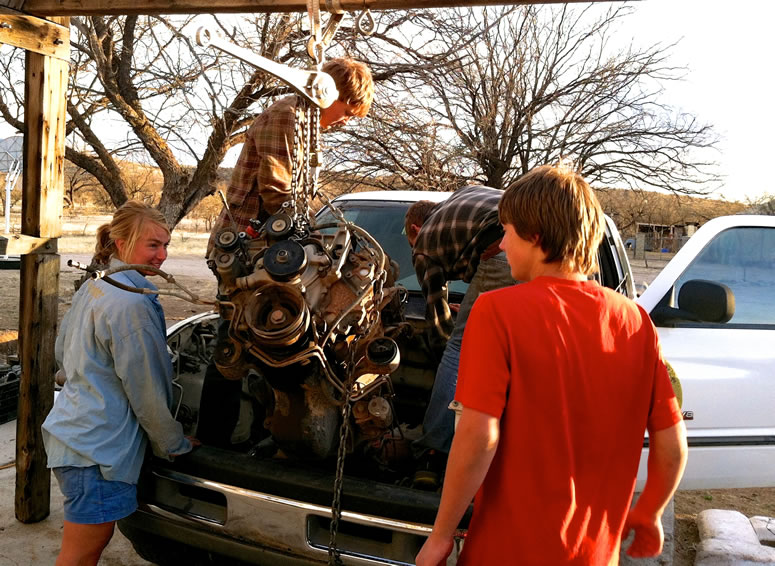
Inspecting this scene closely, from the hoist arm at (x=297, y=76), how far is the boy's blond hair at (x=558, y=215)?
115 centimetres

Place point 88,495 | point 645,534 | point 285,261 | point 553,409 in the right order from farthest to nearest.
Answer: point 88,495, point 285,261, point 645,534, point 553,409

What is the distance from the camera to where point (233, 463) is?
2.86 metres

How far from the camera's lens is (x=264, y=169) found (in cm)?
313

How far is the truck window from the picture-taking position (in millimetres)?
3906

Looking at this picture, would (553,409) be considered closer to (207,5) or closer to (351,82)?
(351,82)

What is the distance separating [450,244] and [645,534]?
181 centimetres

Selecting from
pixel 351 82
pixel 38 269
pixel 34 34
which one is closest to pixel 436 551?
pixel 351 82

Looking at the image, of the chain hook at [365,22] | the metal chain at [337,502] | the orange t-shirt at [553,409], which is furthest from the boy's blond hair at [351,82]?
the orange t-shirt at [553,409]

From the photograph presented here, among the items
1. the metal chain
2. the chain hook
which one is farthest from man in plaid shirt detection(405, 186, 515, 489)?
the chain hook

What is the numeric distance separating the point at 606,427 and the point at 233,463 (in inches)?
67.0

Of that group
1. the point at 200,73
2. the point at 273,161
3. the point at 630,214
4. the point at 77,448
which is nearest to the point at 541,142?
the point at 200,73

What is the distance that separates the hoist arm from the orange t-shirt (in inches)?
52.2

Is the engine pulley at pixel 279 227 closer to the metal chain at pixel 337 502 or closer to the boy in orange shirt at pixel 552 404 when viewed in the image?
the metal chain at pixel 337 502

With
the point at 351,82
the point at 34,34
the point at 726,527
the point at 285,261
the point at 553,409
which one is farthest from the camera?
the point at 726,527
